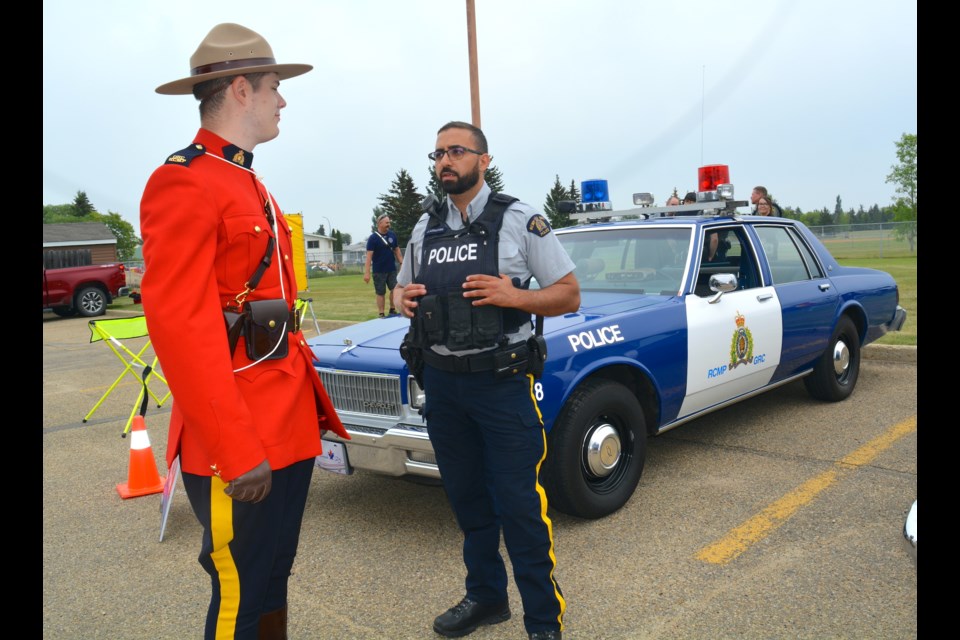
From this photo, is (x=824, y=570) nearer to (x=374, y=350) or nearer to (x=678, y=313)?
(x=678, y=313)

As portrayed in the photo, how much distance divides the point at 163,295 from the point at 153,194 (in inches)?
10.8

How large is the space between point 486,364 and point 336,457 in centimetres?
143

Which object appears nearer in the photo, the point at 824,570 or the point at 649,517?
the point at 824,570

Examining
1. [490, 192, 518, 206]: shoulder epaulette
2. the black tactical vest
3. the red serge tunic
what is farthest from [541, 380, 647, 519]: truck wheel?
the red serge tunic

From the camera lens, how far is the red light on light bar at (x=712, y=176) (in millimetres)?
5789

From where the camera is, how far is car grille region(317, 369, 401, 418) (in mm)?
3766

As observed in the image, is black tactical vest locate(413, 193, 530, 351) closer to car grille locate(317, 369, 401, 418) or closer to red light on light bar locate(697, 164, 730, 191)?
car grille locate(317, 369, 401, 418)

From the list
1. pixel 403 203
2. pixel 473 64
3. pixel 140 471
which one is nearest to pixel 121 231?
pixel 403 203

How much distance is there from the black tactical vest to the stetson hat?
938 mm

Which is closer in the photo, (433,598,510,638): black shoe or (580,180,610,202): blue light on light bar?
(433,598,510,638): black shoe
